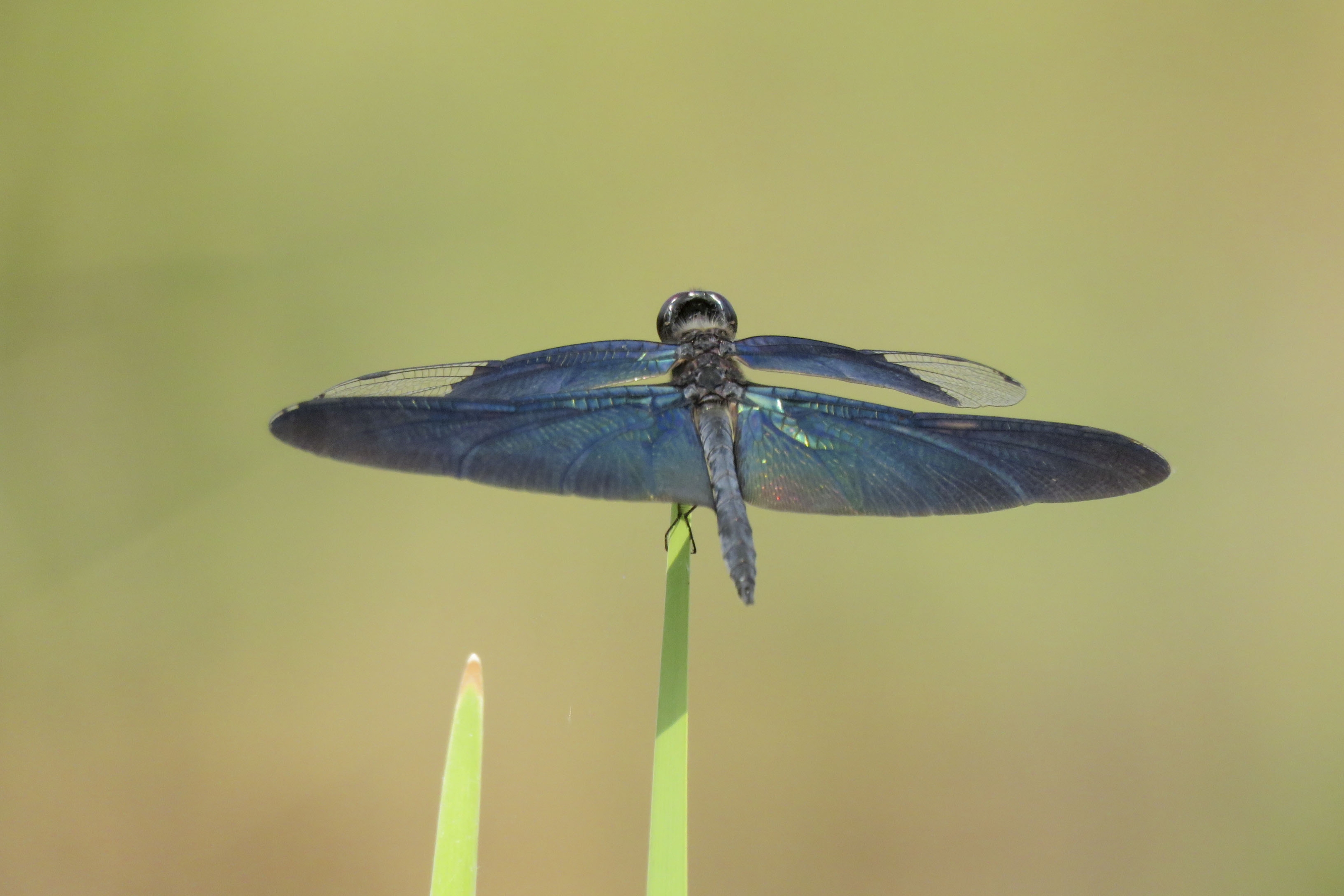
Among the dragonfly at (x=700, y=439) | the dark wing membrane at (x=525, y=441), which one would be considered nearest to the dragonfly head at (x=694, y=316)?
the dragonfly at (x=700, y=439)

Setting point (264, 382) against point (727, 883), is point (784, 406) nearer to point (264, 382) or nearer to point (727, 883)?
point (727, 883)

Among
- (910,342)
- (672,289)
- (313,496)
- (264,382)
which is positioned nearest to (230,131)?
(264,382)

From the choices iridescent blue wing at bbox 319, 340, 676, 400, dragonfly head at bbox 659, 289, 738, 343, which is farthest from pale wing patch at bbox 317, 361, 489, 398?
dragonfly head at bbox 659, 289, 738, 343

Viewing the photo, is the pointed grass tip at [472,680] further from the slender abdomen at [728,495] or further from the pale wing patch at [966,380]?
the pale wing patch at [966,380]

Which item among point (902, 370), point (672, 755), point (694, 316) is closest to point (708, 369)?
point (694, 316)

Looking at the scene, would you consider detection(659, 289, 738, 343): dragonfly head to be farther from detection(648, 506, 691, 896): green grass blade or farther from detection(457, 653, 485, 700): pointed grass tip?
A: detection(457, 653, 485, 700): pointed grass tip
